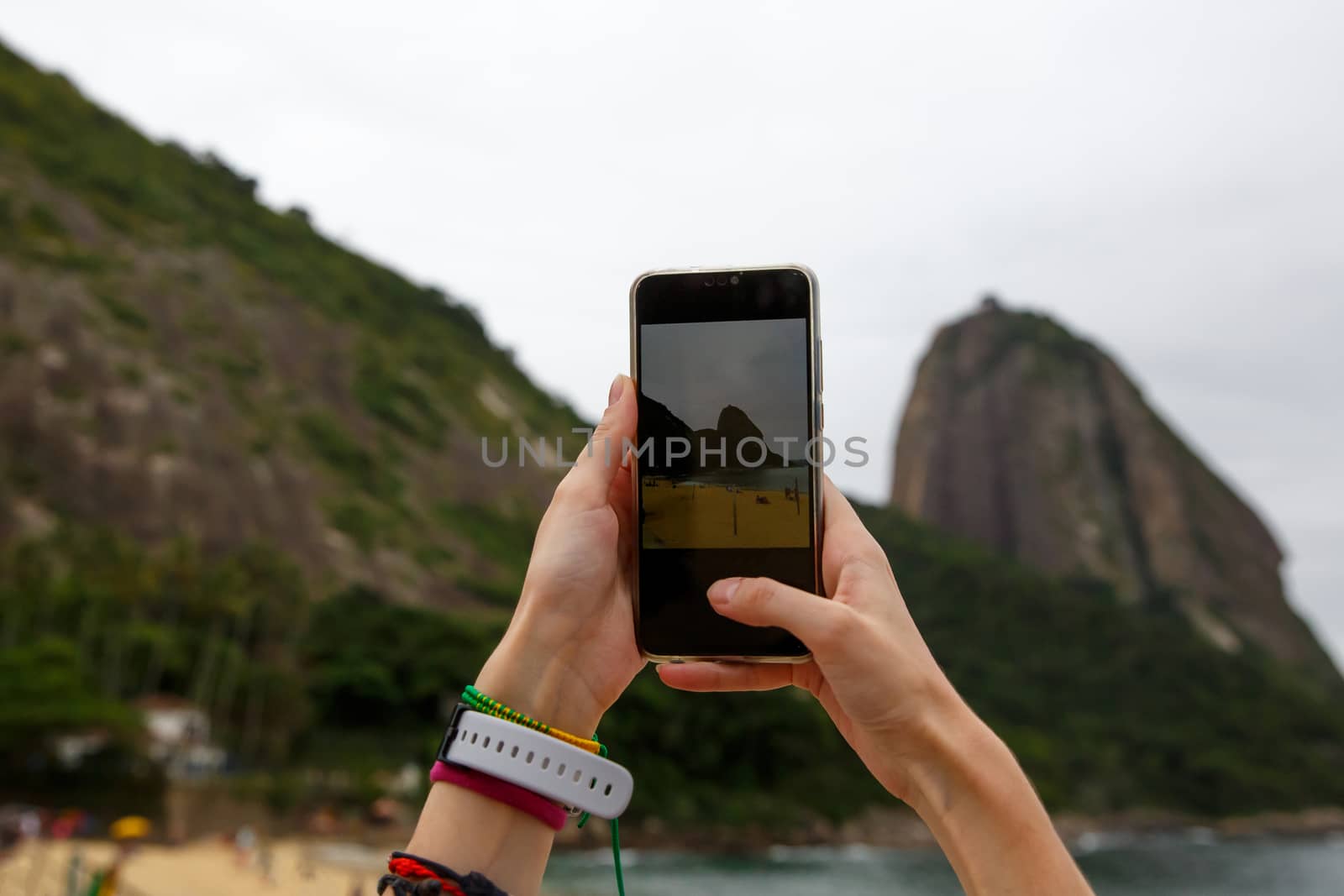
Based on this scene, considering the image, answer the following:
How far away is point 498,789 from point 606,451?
507 mm

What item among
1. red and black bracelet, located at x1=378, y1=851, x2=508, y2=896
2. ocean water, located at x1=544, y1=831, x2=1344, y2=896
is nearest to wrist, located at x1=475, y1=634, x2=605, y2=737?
red and black bracelet, located at x1=378, y1=851, x2=508, y2=896

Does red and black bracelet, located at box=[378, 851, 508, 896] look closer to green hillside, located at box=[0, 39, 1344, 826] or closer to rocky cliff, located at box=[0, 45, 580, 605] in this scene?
green hillside, located at box=[0, 39, 1344, 826]

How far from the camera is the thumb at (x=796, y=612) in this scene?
1.21m

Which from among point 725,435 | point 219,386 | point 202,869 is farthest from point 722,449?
point 219,386

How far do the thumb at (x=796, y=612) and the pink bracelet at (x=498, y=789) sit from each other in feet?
1.04

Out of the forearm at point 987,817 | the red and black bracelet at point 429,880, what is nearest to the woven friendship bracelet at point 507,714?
the red and black bracelet at point 429,880

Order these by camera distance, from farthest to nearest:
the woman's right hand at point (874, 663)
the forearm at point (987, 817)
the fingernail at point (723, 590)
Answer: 1. the fingernail at point (723, 590)
2. the woman's right hand at point (874, 663)
3. the forearm at point (987, 817)

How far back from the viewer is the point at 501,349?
197 ft

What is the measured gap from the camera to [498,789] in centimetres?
116

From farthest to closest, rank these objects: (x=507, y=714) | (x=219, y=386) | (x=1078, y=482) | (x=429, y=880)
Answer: (x=1078, y=482) < (x=219, y=386) < (x=507, y=714) < (x=429, y=880)

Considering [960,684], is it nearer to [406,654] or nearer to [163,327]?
[406,654]

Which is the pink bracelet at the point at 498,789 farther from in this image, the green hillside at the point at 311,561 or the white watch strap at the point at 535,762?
the green hillside at the point at 311,561

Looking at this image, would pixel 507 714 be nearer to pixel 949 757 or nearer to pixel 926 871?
pixel 949 757

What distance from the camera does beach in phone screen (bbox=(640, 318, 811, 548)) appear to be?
61.2 inches
